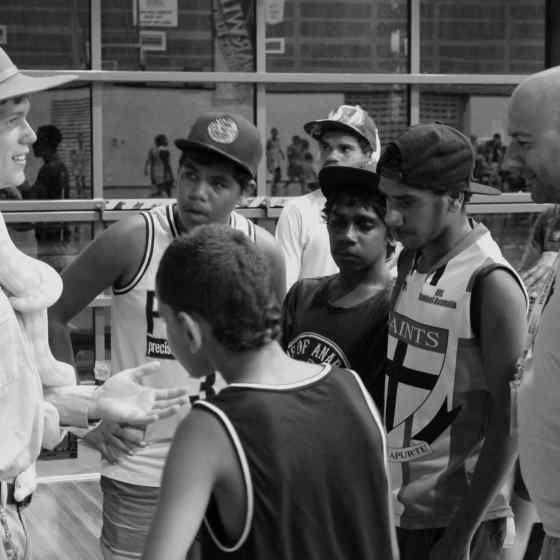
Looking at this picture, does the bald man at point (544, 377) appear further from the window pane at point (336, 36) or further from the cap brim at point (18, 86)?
the window pane at point (336, 36)

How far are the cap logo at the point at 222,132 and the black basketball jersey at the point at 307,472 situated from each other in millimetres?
1791

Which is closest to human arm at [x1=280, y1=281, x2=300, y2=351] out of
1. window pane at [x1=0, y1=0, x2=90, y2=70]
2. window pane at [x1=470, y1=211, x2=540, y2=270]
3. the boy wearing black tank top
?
the boy wearing black tank top

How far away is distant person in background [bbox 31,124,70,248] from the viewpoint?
789 cm

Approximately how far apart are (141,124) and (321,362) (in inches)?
186

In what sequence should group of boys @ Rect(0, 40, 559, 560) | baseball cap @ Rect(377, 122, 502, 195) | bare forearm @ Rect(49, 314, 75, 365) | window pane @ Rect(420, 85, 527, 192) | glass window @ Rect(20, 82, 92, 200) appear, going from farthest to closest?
window pane @ Rect(420, 85, 527, 192) → glass window @ Rect(20, 82, 92, 200) → bare forearm @ Rect(49, 314, 75, 365) → baseball cap @ Rect(377, 122, 502, 195) → group of boys @ Rect(0, 40, 559, 560)

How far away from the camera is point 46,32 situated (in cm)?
776

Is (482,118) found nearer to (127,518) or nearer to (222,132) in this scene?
(222,132)

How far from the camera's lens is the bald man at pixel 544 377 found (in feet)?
9.27

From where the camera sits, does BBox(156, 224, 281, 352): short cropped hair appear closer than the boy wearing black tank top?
No

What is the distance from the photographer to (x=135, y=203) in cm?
804

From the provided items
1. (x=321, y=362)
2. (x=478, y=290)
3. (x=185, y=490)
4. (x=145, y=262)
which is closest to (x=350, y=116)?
(x=145, y=262)

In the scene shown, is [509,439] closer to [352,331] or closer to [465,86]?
[352,331]

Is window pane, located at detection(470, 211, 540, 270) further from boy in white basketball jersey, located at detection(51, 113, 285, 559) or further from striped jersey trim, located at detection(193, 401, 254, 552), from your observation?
striped jersey trim, located at detection(193, 401, 254, 552)

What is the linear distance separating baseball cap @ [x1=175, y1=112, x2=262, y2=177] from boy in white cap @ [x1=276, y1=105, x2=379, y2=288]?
5.62ft
